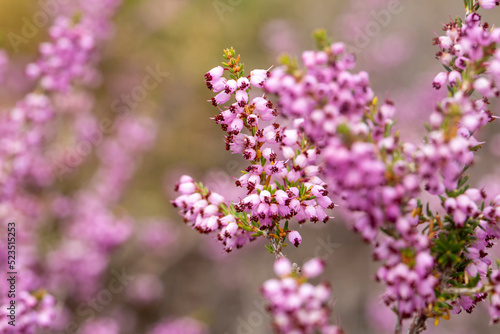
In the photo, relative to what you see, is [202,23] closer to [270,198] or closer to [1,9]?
[1,9]

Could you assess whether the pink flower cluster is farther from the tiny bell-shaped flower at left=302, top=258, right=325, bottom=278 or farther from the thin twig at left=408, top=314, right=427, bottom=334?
the thin twig at left=408, top=314, right=427, bottom=334

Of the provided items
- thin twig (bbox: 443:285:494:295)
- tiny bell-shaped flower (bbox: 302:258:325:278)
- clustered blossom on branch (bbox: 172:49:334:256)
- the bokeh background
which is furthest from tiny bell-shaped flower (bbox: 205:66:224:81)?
the bokeh background

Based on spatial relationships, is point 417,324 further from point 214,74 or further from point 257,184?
point 214,74

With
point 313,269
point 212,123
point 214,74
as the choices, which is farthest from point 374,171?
point 212,123

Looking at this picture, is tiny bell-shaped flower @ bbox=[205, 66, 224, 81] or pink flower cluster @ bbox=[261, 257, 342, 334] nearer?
pink flower cluster @ bbox=[261, 257, 342, 334]

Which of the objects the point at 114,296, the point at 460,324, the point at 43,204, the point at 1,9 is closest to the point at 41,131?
the point at 43,204

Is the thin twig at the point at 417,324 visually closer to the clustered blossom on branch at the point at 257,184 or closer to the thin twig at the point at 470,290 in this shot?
the thin twig at the point at 470,290

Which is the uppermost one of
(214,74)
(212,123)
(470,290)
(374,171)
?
(212,123)

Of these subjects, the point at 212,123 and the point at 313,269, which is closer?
the point at 313,269

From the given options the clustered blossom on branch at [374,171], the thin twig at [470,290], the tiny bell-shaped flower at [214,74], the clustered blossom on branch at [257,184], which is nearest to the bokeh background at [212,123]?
the clustered blossom on branch at [257,184]
